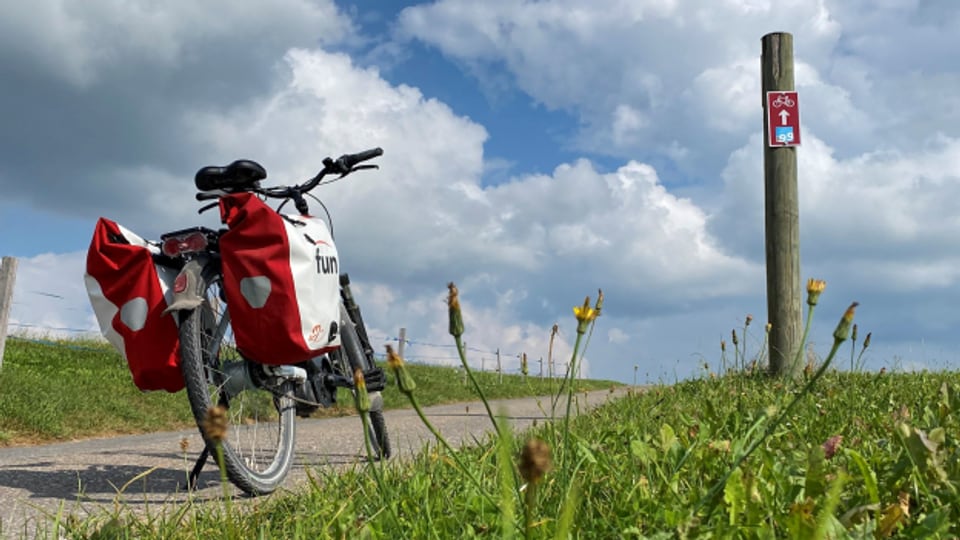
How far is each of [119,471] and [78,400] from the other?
14.6 ft

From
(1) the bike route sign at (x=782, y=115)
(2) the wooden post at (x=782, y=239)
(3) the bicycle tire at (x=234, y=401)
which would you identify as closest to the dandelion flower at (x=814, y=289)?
(3) the bicycle tire at (x=234, y=401)

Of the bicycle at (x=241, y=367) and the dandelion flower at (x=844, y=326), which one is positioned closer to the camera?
the dandelion flower at (x=844, y=326)

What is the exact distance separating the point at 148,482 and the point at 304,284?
1.73 m

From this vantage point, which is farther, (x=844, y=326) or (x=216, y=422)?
(x=844, y=326)

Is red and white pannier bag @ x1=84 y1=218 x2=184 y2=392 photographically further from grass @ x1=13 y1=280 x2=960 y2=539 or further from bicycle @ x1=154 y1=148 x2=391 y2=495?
grass @ x1=13 y1=280 x2=960 y2=539

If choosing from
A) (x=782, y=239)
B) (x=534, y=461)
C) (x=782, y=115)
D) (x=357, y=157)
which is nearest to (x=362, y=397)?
(x=534, y=461)

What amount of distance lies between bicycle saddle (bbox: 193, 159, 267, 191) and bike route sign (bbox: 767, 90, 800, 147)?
5.96 meters

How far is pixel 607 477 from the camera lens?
107 inches

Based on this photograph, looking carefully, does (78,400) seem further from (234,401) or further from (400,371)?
(400,371)

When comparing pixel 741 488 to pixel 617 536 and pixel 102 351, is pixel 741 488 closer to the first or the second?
pixel 617 536

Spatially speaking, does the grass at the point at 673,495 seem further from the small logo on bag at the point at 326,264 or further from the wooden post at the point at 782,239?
the wooden post at the point at 782,239

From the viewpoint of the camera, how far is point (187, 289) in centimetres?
402

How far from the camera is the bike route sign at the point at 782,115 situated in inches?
345

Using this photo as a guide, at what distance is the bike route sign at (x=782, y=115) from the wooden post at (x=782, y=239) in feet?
0.23
